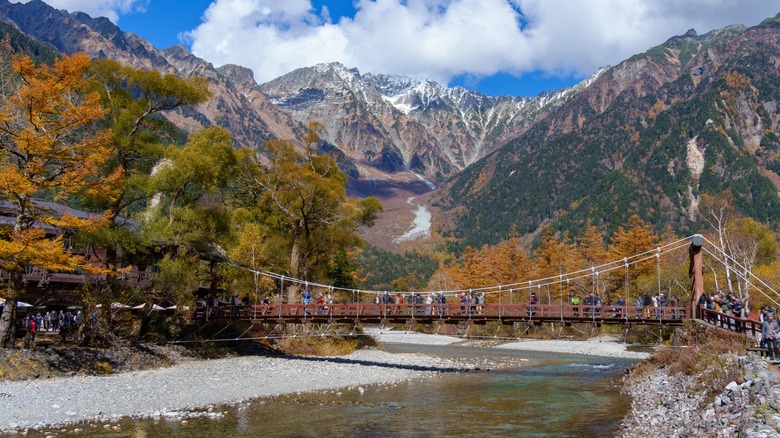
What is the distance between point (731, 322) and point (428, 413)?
396 inches

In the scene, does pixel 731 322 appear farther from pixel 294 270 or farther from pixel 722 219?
pixel 722 219

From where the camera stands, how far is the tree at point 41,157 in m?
18.3

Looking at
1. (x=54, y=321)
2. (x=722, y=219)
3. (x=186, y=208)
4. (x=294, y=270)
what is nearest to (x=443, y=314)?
(x=294, y=270)

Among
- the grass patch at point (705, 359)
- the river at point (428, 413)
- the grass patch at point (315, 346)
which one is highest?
the grass patch at point (705, 359)

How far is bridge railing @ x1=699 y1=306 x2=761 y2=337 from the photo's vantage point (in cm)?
1688

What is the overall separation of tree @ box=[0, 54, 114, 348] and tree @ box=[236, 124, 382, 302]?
11.6 metres

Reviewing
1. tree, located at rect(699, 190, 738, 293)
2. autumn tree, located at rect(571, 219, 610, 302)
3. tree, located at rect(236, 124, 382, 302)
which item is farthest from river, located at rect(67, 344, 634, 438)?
autumn tree, located at rect(571, 219, 610, 302)

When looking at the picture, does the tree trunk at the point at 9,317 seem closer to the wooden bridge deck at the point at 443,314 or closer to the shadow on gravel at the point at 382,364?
the wooden bridge deck at the point at 443,314

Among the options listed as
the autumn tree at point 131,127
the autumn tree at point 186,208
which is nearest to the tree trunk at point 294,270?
the autumn tree at point 186,208

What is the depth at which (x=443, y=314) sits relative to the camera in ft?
88.1


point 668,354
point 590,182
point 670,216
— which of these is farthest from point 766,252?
point 590,182

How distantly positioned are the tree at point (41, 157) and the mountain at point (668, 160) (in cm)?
10427

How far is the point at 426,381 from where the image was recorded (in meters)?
24.3

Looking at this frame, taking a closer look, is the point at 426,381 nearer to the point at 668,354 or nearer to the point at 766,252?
the point at 668,354
